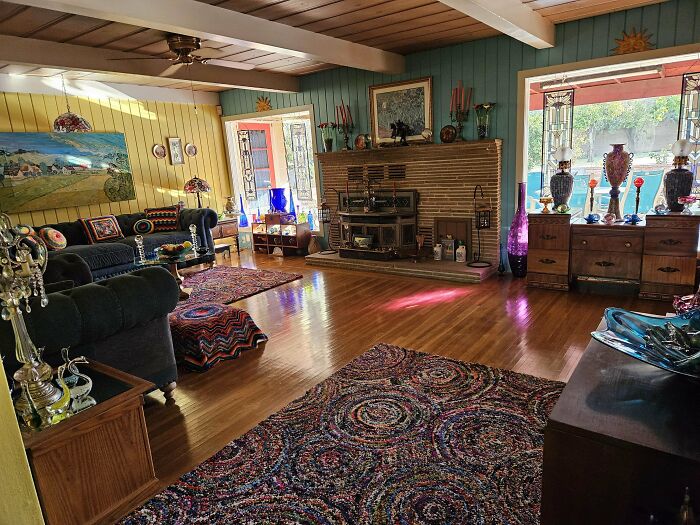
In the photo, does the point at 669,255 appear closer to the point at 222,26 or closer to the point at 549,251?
the point at 549,251

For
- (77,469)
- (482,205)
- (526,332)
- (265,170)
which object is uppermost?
(265,170)

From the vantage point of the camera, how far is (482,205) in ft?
18.2

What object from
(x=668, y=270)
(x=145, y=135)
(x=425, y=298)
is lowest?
(x=425, y=298)

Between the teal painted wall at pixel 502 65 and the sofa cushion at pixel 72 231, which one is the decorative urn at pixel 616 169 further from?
the sofa cushion at pixel 72 231

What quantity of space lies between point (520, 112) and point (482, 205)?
111cm

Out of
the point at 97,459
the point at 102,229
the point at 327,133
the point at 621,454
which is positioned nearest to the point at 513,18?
the point at 327,133

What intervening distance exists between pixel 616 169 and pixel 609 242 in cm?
73

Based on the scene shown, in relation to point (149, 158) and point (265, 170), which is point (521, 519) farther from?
point (265, 170)

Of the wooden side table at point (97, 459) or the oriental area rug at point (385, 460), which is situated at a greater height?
the wooden side table at point (97, 459)

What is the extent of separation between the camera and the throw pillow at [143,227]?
661 centimetres

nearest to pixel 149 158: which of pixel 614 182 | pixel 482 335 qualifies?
pixel 482 335

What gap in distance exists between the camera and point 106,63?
15.9 feet

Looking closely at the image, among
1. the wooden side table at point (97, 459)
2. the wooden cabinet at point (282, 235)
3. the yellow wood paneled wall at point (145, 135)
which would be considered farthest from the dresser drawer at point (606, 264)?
the yellow wood paneled wall at point (145, 135)

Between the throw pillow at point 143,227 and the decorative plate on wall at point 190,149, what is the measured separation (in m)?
1.59
